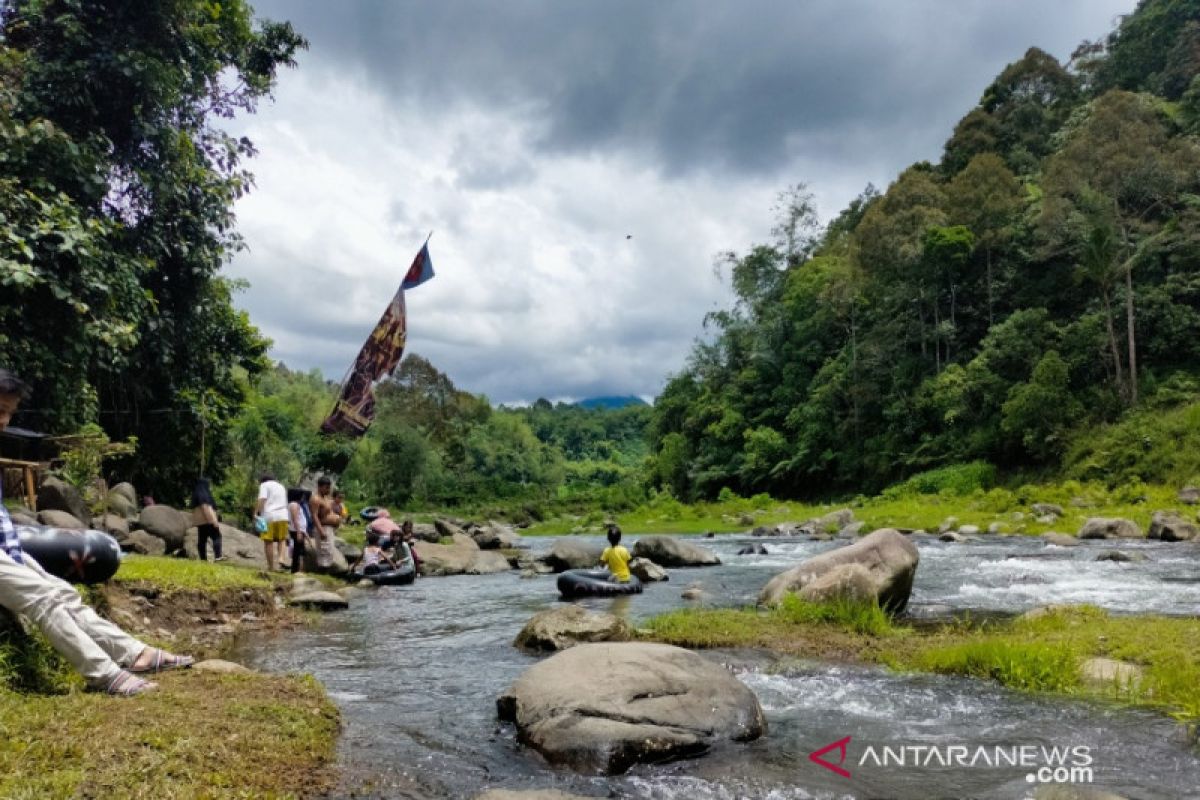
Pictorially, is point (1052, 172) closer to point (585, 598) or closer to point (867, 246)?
point (867, 246)

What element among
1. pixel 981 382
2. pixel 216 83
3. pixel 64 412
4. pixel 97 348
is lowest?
pixel 64 412

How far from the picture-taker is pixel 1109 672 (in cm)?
634

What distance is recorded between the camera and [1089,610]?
8945mm

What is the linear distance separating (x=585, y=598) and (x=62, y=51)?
14540 mm

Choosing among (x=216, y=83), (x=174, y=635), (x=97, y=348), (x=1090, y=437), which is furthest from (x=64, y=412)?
(x=1090, y=437)

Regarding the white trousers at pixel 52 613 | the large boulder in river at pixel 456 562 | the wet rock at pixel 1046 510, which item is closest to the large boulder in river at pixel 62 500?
the large boulder in river at pixel 456 562

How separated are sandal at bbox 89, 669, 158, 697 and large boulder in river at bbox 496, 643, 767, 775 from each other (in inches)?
98.3

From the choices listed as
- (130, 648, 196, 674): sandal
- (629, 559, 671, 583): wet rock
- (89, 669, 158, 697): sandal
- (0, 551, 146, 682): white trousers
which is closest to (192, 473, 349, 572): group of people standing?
(629, 559, 671, 583): wet rock

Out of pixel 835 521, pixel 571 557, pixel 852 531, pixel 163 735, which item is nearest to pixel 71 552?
pixel 163 735

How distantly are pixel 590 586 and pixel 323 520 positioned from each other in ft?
19.6

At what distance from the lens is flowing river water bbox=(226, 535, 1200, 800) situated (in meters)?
4.47

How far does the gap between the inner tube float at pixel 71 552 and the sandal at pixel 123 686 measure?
156cm

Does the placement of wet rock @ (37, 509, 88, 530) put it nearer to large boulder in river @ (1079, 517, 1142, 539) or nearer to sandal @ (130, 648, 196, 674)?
sandal @ (130, 648, 196, 674)

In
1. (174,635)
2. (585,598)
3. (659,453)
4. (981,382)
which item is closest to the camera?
(174,635)
